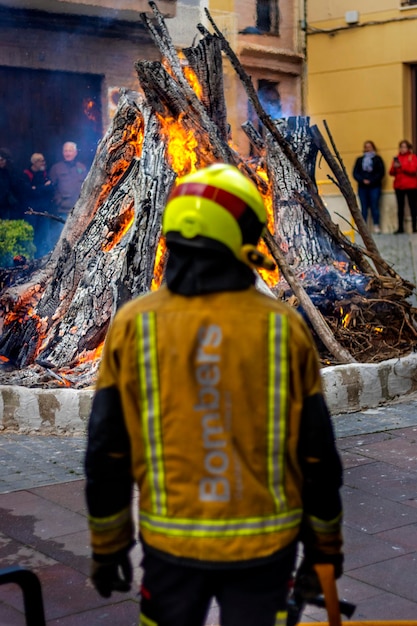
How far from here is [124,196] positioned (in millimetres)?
9242

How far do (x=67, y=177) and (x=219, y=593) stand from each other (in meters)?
12.9

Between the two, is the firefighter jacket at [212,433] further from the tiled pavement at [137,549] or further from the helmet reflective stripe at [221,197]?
the tiled pavement at [137,549]

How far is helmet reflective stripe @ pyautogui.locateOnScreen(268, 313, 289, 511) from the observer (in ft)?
8.82

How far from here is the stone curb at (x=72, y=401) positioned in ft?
24.4

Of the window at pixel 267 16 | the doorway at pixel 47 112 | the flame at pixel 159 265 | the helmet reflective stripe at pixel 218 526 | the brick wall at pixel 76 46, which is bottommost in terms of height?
the helmet reflective stripe at pixel 218 526

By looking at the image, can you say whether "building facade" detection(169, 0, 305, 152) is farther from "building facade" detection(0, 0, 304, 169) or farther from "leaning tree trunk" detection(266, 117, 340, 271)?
"leaning tree trunk" detection(266, 117, 340, 271)

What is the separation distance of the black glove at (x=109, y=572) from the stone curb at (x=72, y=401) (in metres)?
4.60

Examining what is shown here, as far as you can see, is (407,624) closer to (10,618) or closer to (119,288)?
(10,618)

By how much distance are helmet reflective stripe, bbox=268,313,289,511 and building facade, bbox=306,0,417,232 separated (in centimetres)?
1881

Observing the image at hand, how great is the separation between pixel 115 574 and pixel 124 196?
6.70 m

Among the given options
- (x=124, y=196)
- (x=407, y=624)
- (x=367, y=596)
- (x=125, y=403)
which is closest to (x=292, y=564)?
(x=125, y=403)

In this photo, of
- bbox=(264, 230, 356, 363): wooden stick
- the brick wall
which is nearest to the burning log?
bbox=(264, 230, 356, 363): wooden stick

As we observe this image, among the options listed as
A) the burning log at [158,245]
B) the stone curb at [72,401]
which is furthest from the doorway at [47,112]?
the stone curb at [72,401]

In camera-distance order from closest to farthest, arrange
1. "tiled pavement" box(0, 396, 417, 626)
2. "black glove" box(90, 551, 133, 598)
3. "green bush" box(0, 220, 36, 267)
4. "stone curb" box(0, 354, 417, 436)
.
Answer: "black glove" box(90, 551, 133, 598) < "tiled pavement" box(0, 396, 417, 626) < "stone curb" box(0, 354, 417, 436) < "green bush" box(0, 220, 36, 267)
